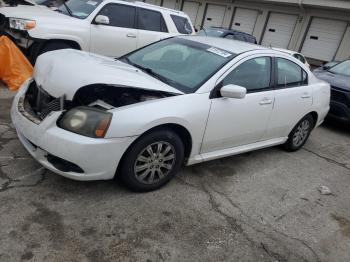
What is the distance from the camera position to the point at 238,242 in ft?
10.2

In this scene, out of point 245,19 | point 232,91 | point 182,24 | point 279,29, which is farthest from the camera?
point 245,19

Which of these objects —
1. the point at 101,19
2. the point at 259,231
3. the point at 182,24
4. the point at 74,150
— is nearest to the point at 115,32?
the point at 101,19

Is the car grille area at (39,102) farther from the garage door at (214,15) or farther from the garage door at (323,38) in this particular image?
the garage door at (214,15)

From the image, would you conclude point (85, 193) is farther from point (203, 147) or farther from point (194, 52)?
point (194, 52)

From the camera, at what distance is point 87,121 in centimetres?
301

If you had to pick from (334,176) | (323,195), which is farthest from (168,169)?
(334,176)

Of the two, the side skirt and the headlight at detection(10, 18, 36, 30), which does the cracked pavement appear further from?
the headlight at detection(10, 18, 36, 30)

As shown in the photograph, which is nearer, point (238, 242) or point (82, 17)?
point (238, 242)

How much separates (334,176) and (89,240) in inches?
145

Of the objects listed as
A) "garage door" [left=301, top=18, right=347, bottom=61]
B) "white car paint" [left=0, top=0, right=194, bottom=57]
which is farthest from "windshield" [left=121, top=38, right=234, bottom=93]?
"garage door" [left=301, top=18, right=347, bottom=61]

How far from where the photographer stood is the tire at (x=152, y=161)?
3.23 m

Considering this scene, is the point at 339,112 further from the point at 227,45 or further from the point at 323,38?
the point at 323,38

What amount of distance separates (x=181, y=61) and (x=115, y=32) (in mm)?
3399

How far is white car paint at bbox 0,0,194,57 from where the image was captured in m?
6.18
